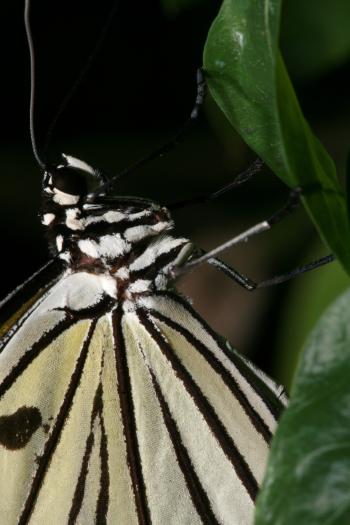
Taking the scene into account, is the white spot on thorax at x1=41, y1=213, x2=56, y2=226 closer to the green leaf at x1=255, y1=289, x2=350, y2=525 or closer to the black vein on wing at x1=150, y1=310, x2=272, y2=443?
the black vein on wing at x1=150, y1=310, x2=272, y2=443

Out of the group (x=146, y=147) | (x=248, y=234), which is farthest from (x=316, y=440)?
(x=146, y=147)

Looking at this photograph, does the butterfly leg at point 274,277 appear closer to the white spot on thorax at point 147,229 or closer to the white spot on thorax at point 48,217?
the white spot on thorax at point 147,229

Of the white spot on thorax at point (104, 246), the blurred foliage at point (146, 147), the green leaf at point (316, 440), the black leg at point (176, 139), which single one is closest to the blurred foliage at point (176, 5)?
the black leg at point (176, 139)

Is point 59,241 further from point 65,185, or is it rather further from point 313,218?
point 313,218

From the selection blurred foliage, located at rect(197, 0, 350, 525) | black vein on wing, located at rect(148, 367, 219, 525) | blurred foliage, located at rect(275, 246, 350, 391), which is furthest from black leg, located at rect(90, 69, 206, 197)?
blurred foliage, located at rect(275, 246, 350, 391)

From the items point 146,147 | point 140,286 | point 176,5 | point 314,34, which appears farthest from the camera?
point 146,147
